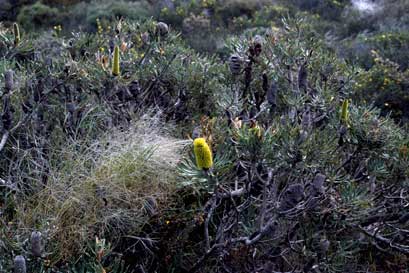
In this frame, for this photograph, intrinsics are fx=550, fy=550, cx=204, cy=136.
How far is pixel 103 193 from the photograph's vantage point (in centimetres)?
273

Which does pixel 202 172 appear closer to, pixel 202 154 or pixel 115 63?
pixel 202 154

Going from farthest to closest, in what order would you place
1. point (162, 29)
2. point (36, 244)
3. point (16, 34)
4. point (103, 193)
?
point (162, 29) → point (16, 34) → point (103, 193) → point (36, 244)

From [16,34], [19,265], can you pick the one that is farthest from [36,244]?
[16,34]

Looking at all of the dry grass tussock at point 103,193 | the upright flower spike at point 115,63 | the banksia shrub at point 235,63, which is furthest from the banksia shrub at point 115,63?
the banksia shrub at point 235,63

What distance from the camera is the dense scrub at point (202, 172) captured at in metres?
2.34

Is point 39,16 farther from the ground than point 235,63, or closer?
closer

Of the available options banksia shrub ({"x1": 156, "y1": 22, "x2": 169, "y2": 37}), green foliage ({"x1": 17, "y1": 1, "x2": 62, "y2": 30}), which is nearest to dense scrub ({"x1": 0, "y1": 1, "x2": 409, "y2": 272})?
banksia shrub ({"x1": 156, "y1": 22, "x2": 169, "y2": 37})

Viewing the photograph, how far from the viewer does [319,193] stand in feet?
7.50

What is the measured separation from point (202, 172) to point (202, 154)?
115mm

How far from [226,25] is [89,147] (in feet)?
35.9

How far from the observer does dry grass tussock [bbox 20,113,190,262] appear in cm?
260

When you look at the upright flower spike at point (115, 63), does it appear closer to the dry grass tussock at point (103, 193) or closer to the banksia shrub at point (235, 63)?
the dry grass tussock at point (103, 193)

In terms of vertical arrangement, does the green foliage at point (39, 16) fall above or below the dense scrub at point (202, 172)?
below

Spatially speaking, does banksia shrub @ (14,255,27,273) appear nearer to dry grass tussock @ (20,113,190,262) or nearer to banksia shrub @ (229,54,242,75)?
dry grass tussock @ (20,113,190,262)
